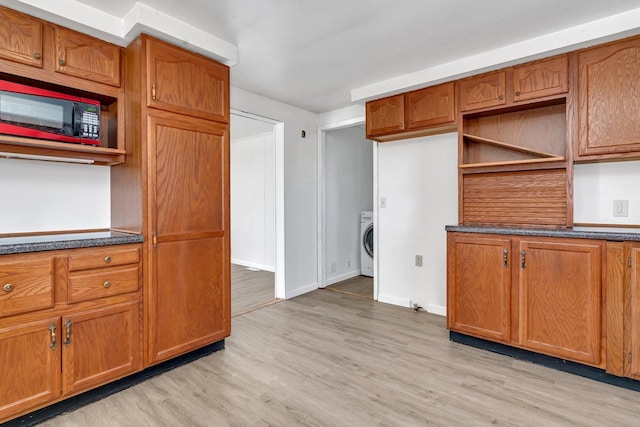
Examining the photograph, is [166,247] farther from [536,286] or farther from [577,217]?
[577,217]

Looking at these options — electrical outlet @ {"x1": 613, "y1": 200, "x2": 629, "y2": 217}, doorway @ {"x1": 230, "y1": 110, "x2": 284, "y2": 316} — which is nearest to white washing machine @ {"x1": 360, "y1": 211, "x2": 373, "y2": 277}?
doorway @ {"x1": 230, "y1": 110, "x2": 284, "y2": 316}

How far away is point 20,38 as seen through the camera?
5.94ft

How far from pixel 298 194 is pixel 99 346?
2565 millimetres

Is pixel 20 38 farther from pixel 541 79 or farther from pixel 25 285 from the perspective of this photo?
pixel 541 79

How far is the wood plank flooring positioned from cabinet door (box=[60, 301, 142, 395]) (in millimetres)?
2616

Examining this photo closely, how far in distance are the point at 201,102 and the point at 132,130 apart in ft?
1.64

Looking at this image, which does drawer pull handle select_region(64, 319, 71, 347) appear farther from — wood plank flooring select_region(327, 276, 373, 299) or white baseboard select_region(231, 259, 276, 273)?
white baseboard select_region(231, 259, 276, 273)

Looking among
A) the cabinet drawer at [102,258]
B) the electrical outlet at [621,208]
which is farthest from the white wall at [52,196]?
the electrical outlet at [621,208]

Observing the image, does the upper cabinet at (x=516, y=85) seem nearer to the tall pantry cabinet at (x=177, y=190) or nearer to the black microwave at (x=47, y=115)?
the tall pantry cabinet at (x=177, y=190)

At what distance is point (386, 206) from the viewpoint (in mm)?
3746

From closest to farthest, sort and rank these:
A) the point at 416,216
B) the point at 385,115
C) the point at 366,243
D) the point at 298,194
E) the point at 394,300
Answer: the point at 385,115
the point at 416,216
the point at 394,300
the point at 298,194
the point at 366,243

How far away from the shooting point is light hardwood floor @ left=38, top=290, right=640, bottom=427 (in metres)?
1.73

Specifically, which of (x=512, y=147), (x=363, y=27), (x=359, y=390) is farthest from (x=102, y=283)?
(x=512, y=147)

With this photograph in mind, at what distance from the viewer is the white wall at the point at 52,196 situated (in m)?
2.02
